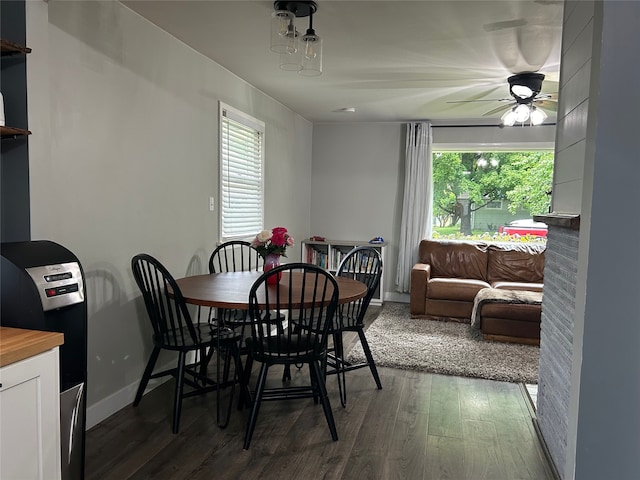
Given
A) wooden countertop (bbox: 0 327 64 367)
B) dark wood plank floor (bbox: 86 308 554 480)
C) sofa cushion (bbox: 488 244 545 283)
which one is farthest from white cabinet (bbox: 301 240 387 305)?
wooden countertop (bbox: 0 327 64 367)

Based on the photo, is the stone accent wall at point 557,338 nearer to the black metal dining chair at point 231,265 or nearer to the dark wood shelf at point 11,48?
the black metal dining chair at point 231,265

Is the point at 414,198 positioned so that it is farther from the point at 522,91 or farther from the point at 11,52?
the point at 11,52

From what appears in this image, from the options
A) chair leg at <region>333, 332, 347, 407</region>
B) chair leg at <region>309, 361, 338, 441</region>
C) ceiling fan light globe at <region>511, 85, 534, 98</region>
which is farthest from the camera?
ceiling fan light globe at <region>511, 85, 534, 98</region>

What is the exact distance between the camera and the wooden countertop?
54.1 inches

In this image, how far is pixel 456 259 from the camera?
5.66m

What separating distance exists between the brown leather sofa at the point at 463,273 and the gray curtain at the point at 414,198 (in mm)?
227

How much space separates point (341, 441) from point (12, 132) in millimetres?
2106

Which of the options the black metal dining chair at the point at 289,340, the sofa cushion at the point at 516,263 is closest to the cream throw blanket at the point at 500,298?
the sofa cushion at the point at 516,263

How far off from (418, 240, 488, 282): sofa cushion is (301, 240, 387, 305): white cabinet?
2.11ft

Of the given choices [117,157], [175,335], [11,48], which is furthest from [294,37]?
[175,335]

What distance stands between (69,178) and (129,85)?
75cm

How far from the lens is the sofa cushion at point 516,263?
17.8 feet

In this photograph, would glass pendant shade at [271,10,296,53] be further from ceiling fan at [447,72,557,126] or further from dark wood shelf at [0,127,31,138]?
ceiling fan at [447,72,557,126]

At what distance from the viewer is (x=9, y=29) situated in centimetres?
197
